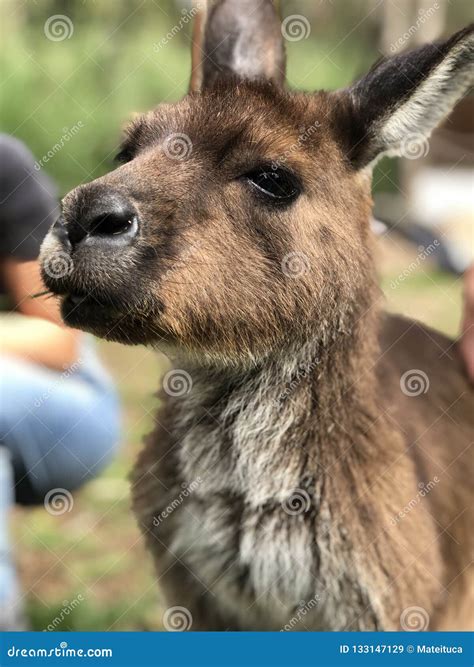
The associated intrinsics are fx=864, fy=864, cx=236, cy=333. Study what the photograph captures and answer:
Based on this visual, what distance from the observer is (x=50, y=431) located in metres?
4.16

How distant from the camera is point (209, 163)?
292cm

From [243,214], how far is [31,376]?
1.53 m

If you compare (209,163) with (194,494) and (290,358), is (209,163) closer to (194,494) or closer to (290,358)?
(290,358)

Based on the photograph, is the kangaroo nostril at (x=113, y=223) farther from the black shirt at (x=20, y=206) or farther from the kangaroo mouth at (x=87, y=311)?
the black shirt at (x=20, y=206)

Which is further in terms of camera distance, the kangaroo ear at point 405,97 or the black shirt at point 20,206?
the black shirt at point 20,206

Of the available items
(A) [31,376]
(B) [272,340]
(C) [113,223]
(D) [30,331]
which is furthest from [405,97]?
(A) [31,376]

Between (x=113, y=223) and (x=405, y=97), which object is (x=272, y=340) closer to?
(x=113, y=223)

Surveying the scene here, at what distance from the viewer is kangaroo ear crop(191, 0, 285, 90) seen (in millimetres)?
3764

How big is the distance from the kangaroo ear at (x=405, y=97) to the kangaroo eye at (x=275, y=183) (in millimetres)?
341

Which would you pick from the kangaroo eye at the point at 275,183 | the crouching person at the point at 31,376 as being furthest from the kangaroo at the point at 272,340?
the crouching person at the point at 31,376

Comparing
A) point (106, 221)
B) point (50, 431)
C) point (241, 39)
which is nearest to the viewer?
point (106, 221)

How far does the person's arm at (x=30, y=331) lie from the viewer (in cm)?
378

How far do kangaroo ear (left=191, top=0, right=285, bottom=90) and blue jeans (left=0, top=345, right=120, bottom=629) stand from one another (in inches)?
57.9

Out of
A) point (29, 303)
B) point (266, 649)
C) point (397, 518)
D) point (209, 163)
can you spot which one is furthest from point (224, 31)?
point (266, 649)
